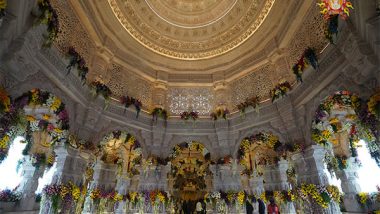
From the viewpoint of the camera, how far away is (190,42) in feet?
39.5

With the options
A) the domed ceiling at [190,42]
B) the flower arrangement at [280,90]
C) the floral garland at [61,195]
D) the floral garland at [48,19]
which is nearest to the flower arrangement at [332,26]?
the domed ceiling at [190,42]

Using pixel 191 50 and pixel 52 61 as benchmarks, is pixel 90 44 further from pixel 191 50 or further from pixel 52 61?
pixel 191 50

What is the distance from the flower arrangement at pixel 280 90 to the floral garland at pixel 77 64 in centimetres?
772

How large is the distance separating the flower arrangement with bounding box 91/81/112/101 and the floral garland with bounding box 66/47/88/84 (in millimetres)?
488

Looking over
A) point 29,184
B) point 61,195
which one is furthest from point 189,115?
point 29,184

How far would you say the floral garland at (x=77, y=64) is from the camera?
723cm

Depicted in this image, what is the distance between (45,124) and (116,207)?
5.85m

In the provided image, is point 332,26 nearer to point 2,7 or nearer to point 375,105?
point 375,105

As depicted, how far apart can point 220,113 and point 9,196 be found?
10.7 metres

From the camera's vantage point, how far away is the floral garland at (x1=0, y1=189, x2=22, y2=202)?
9.30 metres

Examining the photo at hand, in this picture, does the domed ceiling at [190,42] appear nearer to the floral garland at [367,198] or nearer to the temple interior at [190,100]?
the temple interior at [190,100]

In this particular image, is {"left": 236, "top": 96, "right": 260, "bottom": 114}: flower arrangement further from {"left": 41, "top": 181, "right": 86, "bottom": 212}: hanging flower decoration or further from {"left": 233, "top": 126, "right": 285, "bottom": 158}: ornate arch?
{"left": 41, "top": 181, "right": 86, "bottom": 212}: hanging flower decoration

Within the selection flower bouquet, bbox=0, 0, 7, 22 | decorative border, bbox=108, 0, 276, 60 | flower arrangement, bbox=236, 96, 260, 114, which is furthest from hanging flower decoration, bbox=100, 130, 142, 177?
flower bouquet, bbox=0, 0, 7, 22

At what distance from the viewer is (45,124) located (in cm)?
821
